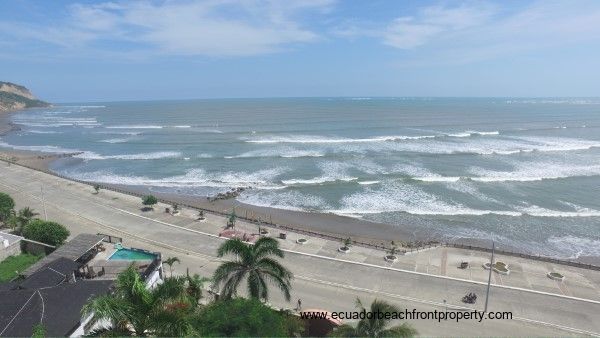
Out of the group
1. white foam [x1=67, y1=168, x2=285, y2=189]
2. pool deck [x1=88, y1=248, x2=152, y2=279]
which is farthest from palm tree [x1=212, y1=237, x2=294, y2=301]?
white foam [x1=67, y1=168, x2=285, y2=189]

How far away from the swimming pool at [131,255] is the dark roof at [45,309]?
7.33m

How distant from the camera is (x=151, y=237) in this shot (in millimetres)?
31969

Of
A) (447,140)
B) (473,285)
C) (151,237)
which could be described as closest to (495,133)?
(447,140)

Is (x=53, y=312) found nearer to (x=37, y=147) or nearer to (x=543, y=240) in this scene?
(x=543, y=240)

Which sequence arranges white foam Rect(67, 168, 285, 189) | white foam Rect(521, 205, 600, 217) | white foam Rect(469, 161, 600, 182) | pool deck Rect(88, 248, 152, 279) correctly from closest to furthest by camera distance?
1. pool deck Rect(88, 248, 152, 279)
2. white foam Rect(521, 205, 600, 217)
3. white foam Rect(469, 161, 600, 182)
4. white foam Rect(67, 168, 285, 189)

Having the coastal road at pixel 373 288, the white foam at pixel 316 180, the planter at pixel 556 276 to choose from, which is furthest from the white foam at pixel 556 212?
the white foam at pixel 316 180

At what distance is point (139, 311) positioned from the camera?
11.4 metres

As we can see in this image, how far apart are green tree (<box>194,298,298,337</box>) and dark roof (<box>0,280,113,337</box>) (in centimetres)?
552

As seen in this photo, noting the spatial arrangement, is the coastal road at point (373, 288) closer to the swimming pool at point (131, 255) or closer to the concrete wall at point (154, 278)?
the swimming pool at point (131, 255)

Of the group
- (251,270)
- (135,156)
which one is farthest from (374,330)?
(135,156)

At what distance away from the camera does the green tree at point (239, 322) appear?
41.5 ft

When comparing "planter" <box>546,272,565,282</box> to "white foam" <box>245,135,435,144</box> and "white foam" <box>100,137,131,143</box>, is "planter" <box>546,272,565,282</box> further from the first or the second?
"white foam" <box>100,137,131,143</box>

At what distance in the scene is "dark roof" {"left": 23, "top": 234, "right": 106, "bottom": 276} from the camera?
21906 mm

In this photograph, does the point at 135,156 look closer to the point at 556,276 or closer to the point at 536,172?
the point at 536,172
